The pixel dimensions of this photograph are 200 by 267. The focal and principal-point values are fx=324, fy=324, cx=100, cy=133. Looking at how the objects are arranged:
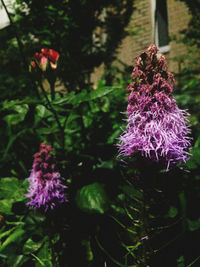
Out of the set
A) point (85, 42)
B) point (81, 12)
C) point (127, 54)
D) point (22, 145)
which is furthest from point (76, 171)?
point (127, 54)

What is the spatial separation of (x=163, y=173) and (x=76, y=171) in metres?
0.80

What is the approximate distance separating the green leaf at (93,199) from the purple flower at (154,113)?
47 cm

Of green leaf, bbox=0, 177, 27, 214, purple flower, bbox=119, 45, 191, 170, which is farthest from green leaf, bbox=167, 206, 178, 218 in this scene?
green leaf, bbox=0, 177, 27, 214

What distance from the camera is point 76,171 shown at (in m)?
1.73

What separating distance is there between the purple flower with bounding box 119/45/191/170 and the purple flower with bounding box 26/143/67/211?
62 cm

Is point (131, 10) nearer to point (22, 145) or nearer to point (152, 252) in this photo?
point (22, 145)

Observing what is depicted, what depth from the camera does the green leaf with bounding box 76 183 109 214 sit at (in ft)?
4.51

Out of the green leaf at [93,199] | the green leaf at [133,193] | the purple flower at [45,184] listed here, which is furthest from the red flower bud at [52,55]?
the green leaf at [133,193]

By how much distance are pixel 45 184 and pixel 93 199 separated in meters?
0.24

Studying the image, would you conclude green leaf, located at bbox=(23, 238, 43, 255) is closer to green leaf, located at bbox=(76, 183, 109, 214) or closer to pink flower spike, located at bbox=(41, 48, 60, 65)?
green leaf, located at bbox=(76, 183, 109, 214)

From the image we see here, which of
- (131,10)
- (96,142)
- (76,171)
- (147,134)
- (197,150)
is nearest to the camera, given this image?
(147,134)

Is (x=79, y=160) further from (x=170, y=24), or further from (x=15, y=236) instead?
(x=170, y=24)

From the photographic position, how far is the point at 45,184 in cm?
150

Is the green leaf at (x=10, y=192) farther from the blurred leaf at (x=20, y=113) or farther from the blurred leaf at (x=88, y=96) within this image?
the blurred leaf at (x=88, y=96)
